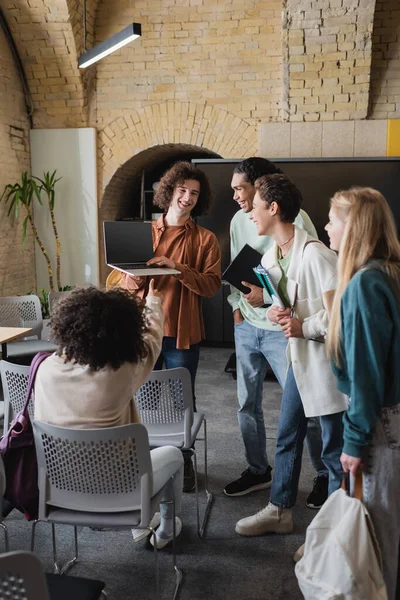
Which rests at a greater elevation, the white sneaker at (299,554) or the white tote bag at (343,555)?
the white tote bag at (343,555)

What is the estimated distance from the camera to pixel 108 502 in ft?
7.00

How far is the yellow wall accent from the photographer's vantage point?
21.5 ft

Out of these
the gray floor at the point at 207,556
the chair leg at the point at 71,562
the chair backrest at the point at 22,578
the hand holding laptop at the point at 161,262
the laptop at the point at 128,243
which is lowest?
the gray floor at the point at 207,556

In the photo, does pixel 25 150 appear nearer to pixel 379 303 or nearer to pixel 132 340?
pixel 132 340

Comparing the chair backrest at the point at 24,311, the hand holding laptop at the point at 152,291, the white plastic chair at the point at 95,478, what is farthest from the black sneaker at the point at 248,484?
the chair backrest at the point at 24,311

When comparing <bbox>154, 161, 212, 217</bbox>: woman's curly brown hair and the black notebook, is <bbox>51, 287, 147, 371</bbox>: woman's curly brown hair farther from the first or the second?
<bbox>154, 161, 212, 217</bbox>: woman's curly brown hair

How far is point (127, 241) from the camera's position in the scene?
3094 millimetres

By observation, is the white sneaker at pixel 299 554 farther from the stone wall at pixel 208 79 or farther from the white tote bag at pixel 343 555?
the stone wall at pixel 208 79

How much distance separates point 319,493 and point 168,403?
106 cm

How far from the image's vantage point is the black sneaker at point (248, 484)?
3.37 m

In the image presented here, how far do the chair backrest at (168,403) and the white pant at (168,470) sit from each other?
0.27 metres

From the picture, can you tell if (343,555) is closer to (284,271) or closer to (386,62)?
(284,271)

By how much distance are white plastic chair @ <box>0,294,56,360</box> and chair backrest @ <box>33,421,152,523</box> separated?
2850 mm

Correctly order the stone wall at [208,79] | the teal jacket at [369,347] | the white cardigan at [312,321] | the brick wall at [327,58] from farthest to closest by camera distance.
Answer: the stone wall at [208,79], the brick wall at [327,58], the white cardigan at [312,321], the teal jacket at [369,347]
